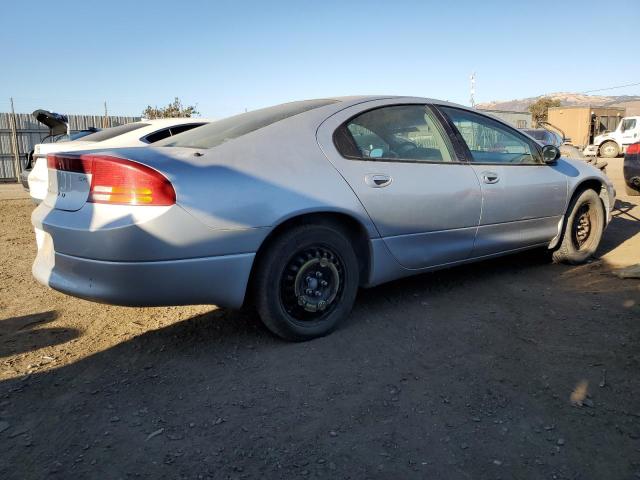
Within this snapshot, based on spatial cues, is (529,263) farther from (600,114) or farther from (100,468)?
(600,114)

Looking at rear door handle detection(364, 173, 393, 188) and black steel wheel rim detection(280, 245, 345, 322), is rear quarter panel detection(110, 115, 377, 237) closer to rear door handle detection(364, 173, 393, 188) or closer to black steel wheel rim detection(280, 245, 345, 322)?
rear door handle detection(364, 173, 393, 188)

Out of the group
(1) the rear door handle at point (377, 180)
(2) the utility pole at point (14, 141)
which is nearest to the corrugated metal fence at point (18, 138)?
(2) the utility pole at point (14, 141)

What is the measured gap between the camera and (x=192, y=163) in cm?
295

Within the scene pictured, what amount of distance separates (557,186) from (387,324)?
220cm

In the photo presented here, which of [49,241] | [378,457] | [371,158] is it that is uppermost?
[371,158]

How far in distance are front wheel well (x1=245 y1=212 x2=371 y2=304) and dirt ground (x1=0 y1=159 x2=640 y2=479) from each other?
0.38 meters

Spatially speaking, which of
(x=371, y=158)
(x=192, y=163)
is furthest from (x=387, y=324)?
(x=192, y=163)

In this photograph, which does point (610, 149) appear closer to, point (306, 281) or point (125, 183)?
point (306, 281)

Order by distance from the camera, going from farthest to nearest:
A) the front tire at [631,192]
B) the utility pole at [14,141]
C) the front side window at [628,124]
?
the front side window at [628,124], the utility pole at [14,141], the front tire at [631,192]

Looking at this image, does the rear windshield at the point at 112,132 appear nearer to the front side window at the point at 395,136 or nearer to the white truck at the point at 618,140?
the front side window at the point at 395,136

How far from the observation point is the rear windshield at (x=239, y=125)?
3.42 m

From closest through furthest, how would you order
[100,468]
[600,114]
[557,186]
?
[100,468]
[557,186]
[600,114]

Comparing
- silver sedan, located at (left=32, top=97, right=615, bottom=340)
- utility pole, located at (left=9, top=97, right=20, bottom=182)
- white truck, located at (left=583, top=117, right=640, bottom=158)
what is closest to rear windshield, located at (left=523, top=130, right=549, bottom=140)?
silver sedan, located at (left=32, top=97, right=615, bottom=340)

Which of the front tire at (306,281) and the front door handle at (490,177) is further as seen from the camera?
the front door handle at (490,177)
